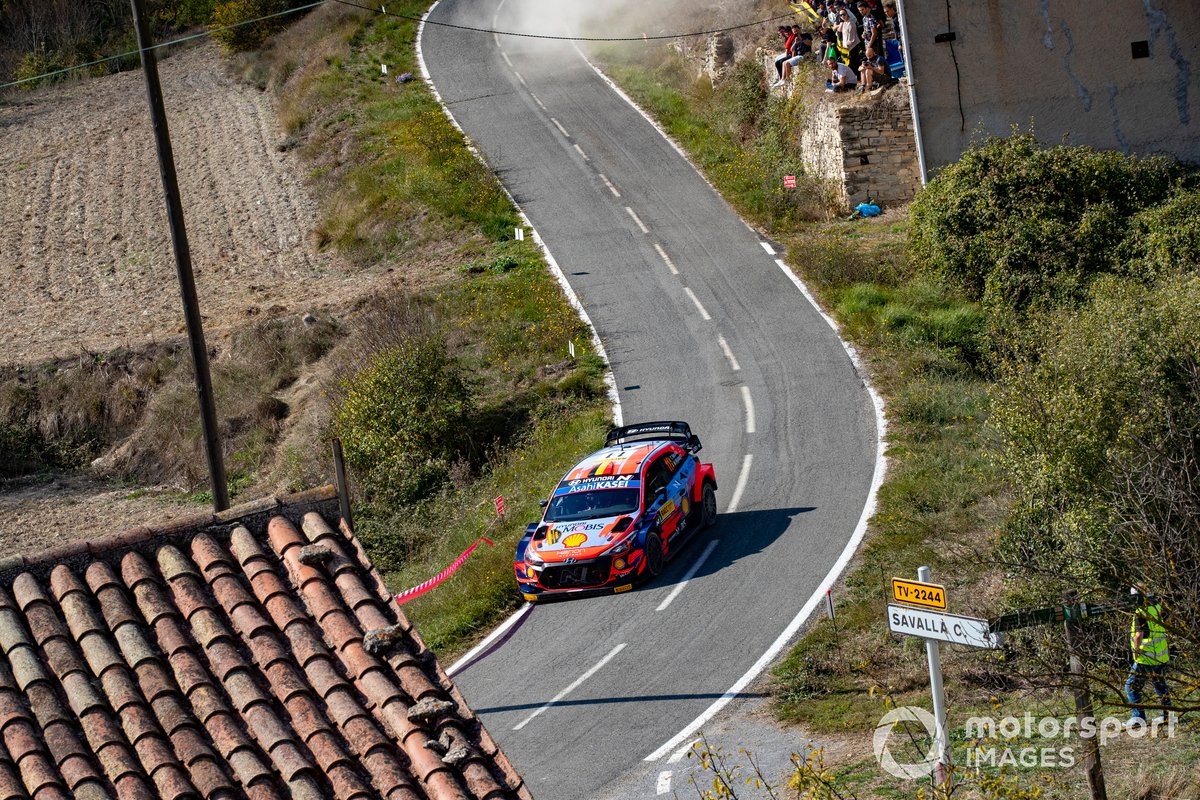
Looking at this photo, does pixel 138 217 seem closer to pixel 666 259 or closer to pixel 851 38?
pixel 666 259

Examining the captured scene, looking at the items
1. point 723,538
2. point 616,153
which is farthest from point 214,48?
point 723,538

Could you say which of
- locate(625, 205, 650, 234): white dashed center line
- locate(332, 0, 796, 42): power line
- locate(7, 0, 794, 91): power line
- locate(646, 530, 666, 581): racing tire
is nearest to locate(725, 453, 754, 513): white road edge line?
locate(646, 530, 666, 581): racing tire

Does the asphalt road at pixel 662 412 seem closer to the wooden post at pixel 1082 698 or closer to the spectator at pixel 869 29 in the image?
the wooden post at pixel 1082 698

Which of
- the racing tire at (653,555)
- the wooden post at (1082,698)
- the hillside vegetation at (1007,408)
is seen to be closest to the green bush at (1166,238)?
the hillside vegetation at (1007,408)

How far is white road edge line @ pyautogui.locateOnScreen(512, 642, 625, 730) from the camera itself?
15755 mm

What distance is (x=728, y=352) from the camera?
2797 cm

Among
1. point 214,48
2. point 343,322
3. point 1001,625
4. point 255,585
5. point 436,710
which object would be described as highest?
point 214,48

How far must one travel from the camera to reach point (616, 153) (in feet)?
130

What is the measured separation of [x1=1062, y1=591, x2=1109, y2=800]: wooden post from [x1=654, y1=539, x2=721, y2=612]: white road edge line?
891cm

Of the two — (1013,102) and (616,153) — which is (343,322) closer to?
(616,153)

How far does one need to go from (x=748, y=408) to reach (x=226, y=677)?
1821 centimetres

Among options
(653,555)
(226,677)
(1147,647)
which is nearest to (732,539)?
(653,555)

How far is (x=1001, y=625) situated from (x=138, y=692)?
5594 millimetres

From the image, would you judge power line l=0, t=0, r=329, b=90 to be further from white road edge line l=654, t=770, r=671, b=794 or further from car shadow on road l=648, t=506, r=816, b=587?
white road edge line l=654, t=770, r=671, b=794
